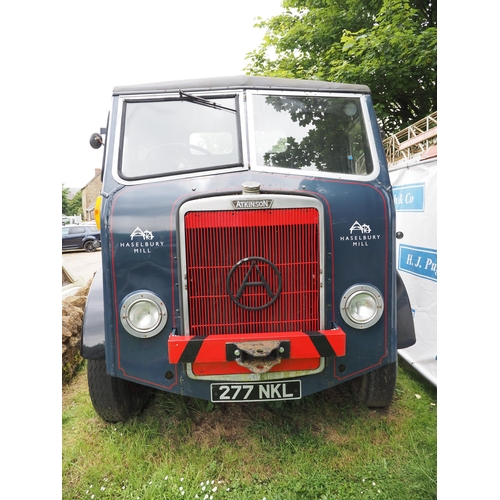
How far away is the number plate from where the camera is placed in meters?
2.45

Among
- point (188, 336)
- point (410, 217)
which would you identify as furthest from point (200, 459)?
point (410, 217)

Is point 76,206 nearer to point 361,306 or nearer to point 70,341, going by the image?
point 70,341

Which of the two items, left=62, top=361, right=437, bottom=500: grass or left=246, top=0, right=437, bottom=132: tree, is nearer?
left=62, top=361, right=437, bottom=500: grass

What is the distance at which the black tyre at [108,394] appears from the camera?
2.78 meters

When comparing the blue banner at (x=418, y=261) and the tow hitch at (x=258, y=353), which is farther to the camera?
the blue banner at (x=418, y=261)

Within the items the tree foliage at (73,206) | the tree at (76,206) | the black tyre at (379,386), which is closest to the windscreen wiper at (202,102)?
the black tyre at (379,386)

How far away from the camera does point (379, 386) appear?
9.57 ft

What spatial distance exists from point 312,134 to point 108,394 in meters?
2.64

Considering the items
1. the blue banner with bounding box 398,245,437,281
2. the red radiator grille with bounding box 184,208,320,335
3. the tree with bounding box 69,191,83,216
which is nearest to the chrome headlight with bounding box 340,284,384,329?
the red radiator grille with bounding box 184,208,320,335

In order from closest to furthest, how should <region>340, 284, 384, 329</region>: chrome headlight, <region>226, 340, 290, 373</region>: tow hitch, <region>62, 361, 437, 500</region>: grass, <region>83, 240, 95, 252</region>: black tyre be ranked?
1. <region>226, 340, 290, 373</region>: tow hitch
2. <region>62, 361, 437, 500</region>: grass
3. <region>340, 284, 384, 329</region>: chrome headlight
4. <region>83, 240, 95, 252</region>: black tyre

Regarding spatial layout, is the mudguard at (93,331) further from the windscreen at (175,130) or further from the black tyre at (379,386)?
the black tyre at (379,386)

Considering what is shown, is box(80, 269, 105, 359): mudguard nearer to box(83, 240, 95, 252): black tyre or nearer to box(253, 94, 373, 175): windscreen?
box(253, 94, 373, 175): windscreen

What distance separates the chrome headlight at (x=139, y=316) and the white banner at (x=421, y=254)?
2.78m

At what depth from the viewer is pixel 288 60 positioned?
360 inches
